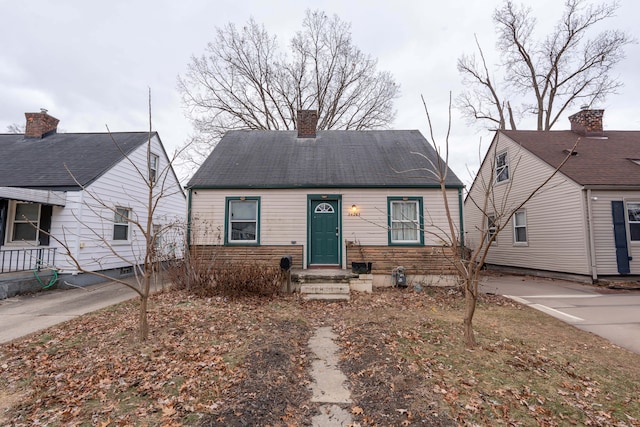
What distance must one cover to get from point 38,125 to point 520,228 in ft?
69.6

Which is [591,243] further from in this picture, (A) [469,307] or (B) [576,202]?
(A) [469,307]

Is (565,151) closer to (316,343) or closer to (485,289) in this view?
(485,289)

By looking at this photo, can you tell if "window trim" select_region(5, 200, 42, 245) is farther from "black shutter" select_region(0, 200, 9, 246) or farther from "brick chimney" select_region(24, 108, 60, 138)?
"brick chimney" select_region(24, 108, 60, 138)

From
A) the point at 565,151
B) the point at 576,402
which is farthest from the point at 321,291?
the point at 565,151

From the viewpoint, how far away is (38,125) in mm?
12328

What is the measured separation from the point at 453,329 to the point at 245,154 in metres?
9.11

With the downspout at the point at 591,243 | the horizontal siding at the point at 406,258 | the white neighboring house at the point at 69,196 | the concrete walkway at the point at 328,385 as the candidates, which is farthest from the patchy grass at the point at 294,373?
the downspout at the point at 591,243

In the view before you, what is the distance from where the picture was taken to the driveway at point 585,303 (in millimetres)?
5152

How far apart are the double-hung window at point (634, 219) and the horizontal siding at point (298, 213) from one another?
20.2 ft

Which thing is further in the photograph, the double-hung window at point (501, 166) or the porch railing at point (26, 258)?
the double-hung window at point (501, 166)

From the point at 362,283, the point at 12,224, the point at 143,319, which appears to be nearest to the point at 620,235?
the point at 362,283

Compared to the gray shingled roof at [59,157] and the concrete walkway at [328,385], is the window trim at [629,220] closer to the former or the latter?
the concrete walkway at [328,385]

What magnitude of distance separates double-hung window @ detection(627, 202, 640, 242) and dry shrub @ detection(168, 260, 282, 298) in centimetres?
1189

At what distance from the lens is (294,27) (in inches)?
758
